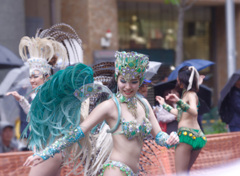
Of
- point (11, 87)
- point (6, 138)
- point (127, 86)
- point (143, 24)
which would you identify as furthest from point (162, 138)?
point (143, 24)

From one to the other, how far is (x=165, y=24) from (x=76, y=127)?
15.2 metres

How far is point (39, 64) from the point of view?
4.64 metres

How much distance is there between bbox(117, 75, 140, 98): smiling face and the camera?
3.52 m


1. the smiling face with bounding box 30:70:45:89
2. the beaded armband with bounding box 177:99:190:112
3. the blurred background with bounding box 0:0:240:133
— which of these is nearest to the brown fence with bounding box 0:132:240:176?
the beaded armband with bounding box 177:99:190:112

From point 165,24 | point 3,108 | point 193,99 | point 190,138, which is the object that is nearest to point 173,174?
point 190,138

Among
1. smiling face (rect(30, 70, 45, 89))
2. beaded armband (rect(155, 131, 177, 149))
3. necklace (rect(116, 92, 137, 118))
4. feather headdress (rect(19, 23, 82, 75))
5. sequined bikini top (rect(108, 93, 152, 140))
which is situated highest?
feather headdress (rect(19, 23, 82, 75))

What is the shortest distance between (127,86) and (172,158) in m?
2.44

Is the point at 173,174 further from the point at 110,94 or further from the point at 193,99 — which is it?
the point at 110,94

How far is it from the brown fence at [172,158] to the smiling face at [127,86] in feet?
5.32

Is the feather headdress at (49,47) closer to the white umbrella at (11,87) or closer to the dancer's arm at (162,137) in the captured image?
the dancer's arm at (162,137)

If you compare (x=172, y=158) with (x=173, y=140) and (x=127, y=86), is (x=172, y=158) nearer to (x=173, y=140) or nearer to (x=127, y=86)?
(x=173, y=140)

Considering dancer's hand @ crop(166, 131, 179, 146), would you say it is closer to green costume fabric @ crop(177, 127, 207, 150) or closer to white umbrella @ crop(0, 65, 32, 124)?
green costume fabric @ crop(177, 127, 207, 150)

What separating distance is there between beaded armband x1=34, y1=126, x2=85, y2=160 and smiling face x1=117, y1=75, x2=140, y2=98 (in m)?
0.51

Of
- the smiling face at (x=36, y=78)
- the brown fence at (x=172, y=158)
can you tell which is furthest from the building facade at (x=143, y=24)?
the smiling face at (x=36, y=78)
